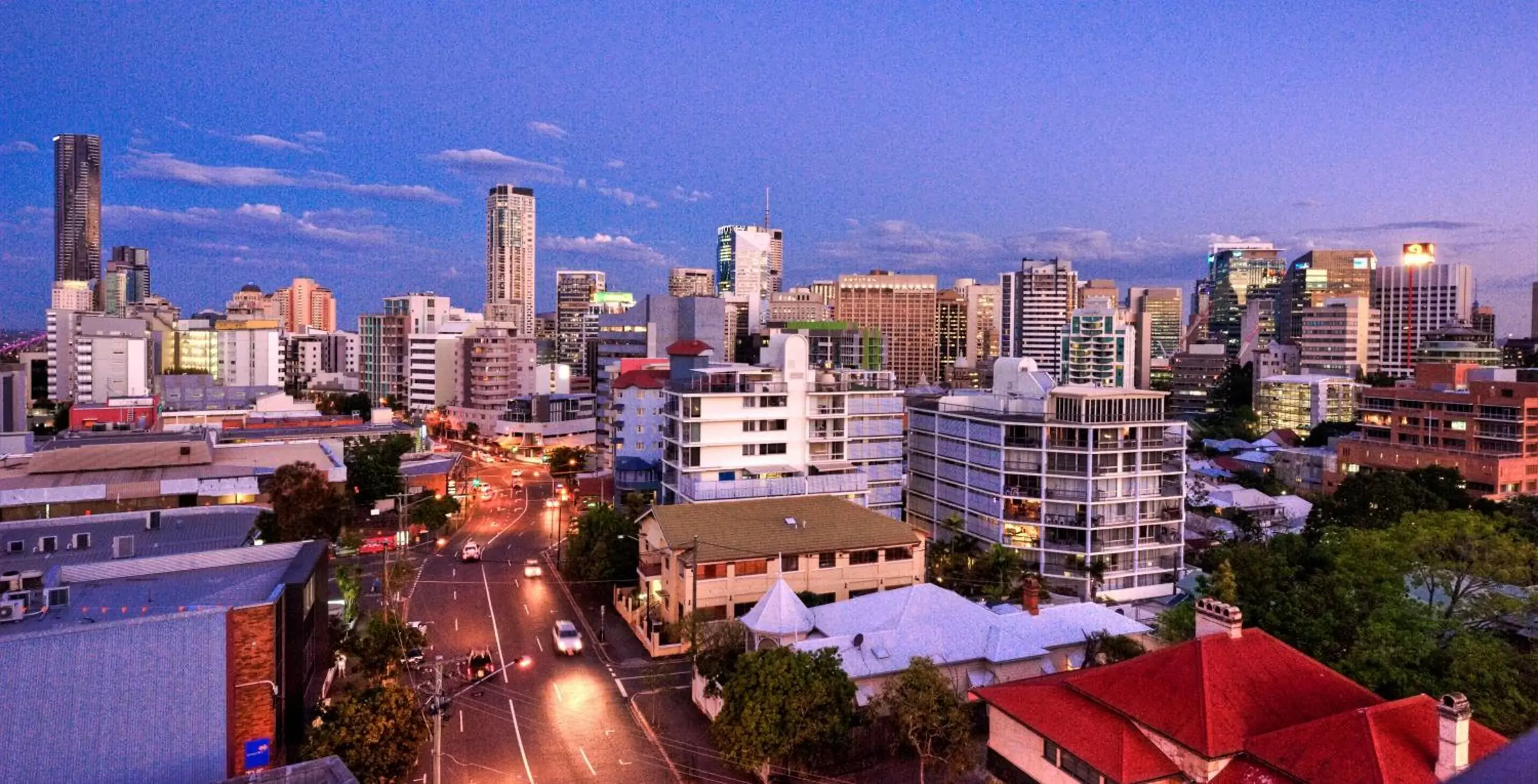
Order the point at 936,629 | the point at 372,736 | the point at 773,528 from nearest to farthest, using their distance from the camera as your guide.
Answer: the point at 372,736
the point at 936,629
the point at 773,528

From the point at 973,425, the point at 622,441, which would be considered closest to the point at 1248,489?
the point at 973,425

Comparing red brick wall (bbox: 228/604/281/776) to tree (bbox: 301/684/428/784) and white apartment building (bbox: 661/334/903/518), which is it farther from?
white apartment building (bbox: 661/334/903/518)

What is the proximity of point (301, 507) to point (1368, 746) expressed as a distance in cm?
4047

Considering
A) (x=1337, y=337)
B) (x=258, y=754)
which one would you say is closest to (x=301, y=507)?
(x=258, y=754)

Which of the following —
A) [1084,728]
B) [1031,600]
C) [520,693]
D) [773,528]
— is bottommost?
[520,693]

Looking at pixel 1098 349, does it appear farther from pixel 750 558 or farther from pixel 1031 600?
pixel 750 558

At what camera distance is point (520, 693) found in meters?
29.4

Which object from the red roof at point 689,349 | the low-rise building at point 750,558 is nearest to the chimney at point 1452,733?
the low-rise building at point 750,558

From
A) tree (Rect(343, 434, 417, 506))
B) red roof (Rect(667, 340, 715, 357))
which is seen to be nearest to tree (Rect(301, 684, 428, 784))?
tree (Rect(343, 434, 417, 506))

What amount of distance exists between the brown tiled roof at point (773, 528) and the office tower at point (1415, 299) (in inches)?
5711

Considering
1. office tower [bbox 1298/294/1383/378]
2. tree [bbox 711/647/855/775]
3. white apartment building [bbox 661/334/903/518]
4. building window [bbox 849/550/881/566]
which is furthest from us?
office tower [bbox 1298/294/1383/378]

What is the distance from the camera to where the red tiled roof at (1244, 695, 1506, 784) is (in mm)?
14500

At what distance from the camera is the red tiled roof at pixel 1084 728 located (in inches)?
662

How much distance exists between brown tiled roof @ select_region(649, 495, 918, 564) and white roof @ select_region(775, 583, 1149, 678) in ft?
14.8
